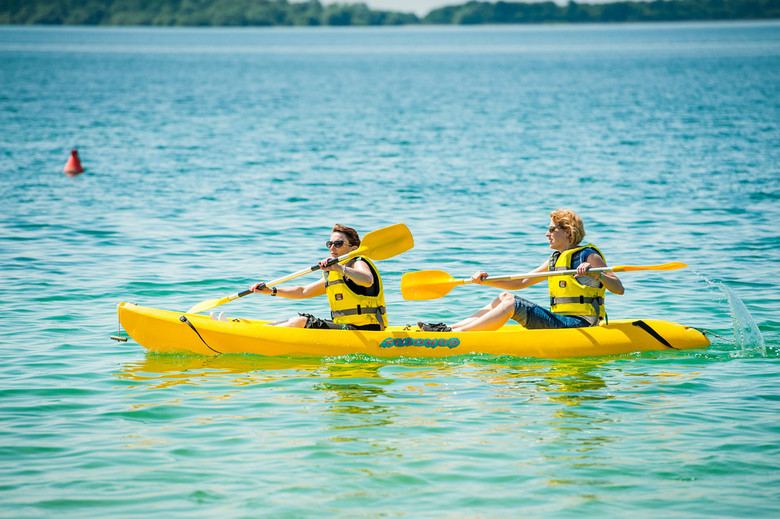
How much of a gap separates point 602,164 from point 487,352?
52.3 feet

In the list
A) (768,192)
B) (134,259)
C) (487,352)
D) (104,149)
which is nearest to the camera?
(487,352)

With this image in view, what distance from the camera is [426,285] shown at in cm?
930

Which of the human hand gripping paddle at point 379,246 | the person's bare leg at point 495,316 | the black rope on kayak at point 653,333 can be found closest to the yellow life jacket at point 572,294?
the black rope on kayak at point 653,333

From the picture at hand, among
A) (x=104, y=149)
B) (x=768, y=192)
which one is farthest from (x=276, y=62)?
(x=768, y=192)

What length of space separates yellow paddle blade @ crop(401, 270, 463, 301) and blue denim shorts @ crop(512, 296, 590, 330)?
0.95 metres

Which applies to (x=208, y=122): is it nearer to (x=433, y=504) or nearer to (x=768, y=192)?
(x=768, y=192)

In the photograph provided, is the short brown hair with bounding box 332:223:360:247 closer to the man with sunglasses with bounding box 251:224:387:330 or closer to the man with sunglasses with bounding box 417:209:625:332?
the man with sunglasses with bounding box 251:224:387:330

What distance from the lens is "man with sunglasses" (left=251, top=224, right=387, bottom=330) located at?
845 cm

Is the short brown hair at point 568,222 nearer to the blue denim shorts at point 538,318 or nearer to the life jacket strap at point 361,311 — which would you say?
the blue denim shorts at point 538,318

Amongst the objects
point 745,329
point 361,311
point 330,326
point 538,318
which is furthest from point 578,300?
point 330,326

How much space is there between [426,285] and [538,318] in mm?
1308

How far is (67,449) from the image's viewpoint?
653 cm

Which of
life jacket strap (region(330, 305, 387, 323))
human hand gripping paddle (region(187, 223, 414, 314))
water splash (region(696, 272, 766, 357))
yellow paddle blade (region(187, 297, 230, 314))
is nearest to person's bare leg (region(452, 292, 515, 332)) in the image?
life jacket strap (region(330, 305, 387, 323))

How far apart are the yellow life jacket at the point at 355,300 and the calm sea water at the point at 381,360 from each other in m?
0.39
